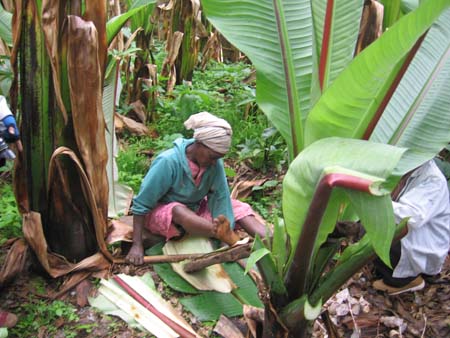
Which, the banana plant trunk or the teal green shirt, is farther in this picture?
the teal green shirt

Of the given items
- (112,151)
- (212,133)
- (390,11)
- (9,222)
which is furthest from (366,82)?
(9,222)

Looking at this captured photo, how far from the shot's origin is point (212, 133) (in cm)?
205

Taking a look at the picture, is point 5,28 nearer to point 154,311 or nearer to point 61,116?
point 61,116

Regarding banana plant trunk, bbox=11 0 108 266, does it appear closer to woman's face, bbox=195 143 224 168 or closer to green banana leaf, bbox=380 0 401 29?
woman's face, bbox=195 143 224 168

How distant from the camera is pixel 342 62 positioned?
1.31 m

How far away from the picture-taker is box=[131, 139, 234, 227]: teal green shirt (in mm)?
2221

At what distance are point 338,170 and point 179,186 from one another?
1448 millimetres

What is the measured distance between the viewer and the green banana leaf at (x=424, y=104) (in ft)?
4.49

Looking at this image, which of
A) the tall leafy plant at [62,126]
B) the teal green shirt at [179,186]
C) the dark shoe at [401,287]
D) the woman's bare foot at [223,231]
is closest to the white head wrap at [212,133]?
the teal green shirt at [179,186]

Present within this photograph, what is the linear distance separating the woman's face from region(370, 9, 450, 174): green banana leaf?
0.89 meters

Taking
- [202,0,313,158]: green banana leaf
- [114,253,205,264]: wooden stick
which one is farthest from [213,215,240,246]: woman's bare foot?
[202,0,313,158]: green banana leaf

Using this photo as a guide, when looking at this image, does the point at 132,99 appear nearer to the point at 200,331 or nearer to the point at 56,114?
the point at 56,114

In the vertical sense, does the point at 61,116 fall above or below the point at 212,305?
above

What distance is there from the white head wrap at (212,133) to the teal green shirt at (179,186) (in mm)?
181
